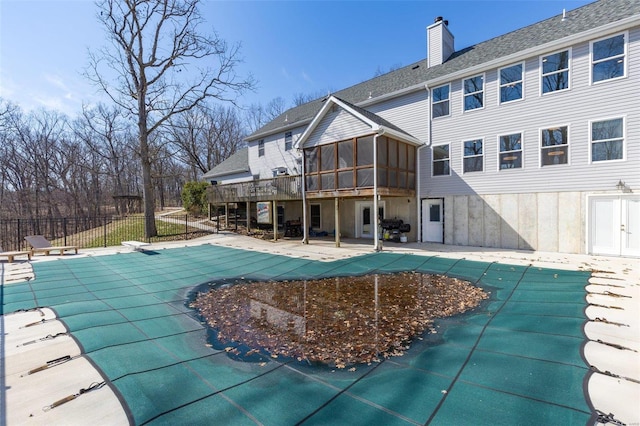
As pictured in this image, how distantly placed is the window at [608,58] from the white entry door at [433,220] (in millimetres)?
6874

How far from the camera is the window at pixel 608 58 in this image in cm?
948

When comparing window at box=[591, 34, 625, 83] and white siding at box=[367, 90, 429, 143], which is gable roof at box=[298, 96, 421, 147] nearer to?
white siding at box=[367, 90, 429, 143]

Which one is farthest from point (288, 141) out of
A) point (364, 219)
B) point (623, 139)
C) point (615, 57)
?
point (623, 139)

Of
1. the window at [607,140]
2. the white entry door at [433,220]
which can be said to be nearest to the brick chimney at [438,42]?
the white entry door at [433,220]

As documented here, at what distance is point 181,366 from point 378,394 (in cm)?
234

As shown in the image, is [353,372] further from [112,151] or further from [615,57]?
[112,151]

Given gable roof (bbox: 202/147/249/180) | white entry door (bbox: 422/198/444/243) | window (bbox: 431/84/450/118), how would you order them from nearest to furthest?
window (bbox: 431/84/450/118), white entry door (bbox: 422/198/444/243), gable roof (bbox: 202/147/249/180)

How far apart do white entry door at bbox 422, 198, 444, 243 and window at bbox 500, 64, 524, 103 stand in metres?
5.00

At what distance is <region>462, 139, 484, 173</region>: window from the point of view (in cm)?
1243

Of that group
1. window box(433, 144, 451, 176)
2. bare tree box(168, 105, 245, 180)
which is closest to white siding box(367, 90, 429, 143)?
window box(433, 144, 451, 176)

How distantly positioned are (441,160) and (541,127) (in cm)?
386

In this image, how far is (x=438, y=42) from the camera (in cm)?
1489

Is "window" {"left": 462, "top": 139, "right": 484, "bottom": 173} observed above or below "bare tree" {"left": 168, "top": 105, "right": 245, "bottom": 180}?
below

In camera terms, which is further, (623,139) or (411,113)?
(411,113)
